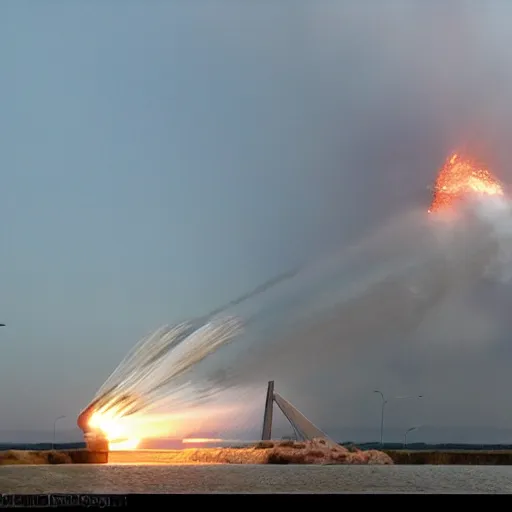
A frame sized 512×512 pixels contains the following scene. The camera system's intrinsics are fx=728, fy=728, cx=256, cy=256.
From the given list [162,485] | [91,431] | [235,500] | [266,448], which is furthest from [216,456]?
[235,500]

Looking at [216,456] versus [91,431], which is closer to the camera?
[91,431]

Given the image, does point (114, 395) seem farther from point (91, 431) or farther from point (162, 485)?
point (162, 485)

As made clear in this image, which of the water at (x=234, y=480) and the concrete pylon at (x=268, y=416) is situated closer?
the water at (x=234, y=480)

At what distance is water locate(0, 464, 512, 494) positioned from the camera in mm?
21984

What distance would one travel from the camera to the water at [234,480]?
72.1 feet

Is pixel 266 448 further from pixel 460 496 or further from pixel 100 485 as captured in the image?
pixel 460 496

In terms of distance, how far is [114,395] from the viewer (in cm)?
3123

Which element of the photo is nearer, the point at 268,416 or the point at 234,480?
the point at 234,480

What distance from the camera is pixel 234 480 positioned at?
88.6ft

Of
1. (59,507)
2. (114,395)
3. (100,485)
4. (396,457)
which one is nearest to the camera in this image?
(59,507)

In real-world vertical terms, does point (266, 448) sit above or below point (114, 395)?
below

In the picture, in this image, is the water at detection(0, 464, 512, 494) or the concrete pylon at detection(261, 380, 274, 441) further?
the concrete pylon at detection(261, 380, 274, 441)

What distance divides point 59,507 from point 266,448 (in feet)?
85.7

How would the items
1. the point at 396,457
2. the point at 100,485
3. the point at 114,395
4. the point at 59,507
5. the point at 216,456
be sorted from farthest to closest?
the point at 396,457 → the point at 216,456 → the point at 114,395 → the point at 100,485 → the point at 59,507
